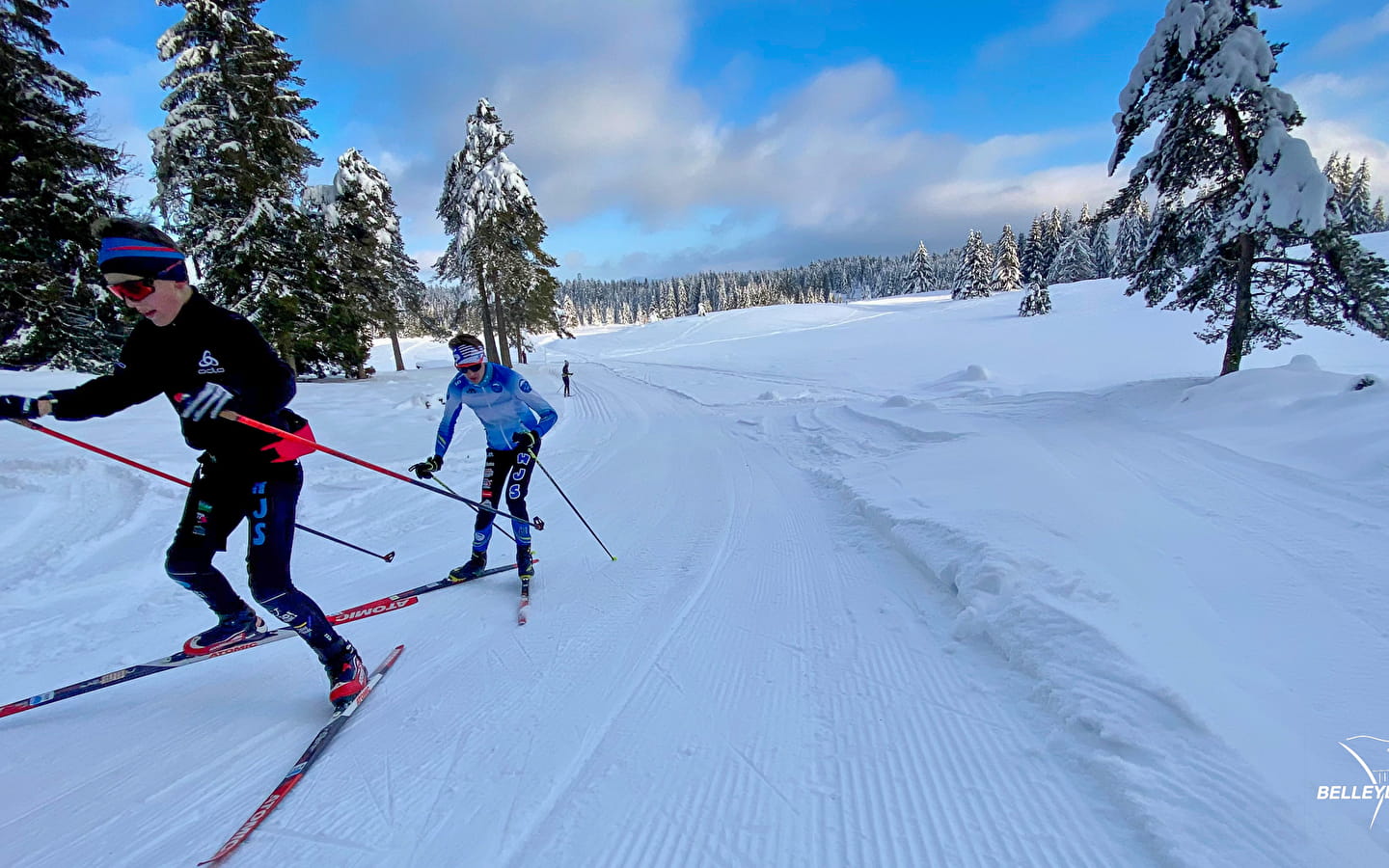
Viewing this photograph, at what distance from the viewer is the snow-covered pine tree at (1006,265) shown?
190ft

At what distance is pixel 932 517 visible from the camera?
4.77m

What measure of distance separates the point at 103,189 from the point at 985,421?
1995 cm

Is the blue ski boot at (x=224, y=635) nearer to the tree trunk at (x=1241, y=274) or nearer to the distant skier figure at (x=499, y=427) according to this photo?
the distant skier figure at (x=499, y=427)

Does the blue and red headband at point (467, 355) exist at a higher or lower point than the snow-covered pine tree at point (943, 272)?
lower

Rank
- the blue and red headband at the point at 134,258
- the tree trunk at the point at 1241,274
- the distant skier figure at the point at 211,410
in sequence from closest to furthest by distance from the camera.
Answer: the blue and red headband at the point at 134,258 → the distant skier figure at the point at 211,410 → the tree trunk at the point at 1241,274

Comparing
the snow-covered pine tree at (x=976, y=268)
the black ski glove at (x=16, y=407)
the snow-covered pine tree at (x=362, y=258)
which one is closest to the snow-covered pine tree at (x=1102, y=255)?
the snow-covered pine tree at (x=976, y=268)

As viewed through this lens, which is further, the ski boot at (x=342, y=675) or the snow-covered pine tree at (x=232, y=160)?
the snow-covered pine tree at (x=232, y=160)

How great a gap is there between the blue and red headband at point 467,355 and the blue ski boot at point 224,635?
222cm

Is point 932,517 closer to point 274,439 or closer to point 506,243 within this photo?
point 274,439

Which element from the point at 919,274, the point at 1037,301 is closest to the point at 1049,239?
the point at 919,274

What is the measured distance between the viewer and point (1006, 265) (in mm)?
58469

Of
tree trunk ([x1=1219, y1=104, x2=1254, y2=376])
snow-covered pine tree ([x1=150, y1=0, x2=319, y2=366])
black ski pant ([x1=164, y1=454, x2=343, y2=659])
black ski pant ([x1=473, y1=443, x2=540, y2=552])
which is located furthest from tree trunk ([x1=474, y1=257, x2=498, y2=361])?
tree trunk ([x1=1219, y1=104, x2=1254, y2=376])

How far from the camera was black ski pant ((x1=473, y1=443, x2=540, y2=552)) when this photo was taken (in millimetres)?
4566

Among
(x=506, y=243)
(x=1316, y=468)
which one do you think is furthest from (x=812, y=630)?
(x=506, y=243)
